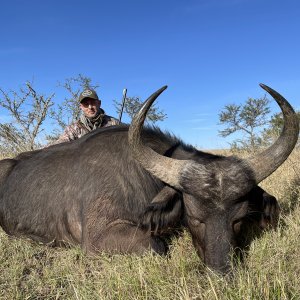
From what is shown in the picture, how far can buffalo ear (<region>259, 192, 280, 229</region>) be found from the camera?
3.89 m

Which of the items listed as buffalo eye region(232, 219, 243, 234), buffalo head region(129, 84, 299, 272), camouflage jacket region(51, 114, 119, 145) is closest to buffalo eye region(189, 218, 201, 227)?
buffalo head region(129, 84, 299, 272)

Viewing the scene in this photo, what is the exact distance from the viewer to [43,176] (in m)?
5.22

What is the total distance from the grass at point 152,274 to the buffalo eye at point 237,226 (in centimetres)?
25

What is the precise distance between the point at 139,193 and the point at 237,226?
1192 millimetres

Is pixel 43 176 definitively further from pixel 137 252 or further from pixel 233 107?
pixel 233 107

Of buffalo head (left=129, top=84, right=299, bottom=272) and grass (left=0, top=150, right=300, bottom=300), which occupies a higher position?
buffalo head (left=129, top=84, right=299, bottom=272)

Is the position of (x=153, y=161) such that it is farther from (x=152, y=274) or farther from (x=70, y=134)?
(x=70, y=134)

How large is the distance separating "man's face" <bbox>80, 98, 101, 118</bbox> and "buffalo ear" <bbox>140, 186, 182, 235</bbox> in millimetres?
3977

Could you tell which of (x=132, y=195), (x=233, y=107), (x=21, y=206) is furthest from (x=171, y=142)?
(x=233, y=107)

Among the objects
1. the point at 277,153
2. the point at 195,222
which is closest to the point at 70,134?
the point at 195,222

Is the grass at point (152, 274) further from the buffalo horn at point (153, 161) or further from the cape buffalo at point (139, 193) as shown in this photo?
the buffalo horn at point (153, 161)

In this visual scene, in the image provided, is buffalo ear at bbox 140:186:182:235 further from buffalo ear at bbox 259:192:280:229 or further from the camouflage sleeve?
the camouflage sleeve

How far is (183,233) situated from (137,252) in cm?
61

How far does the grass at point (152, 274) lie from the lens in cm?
262
